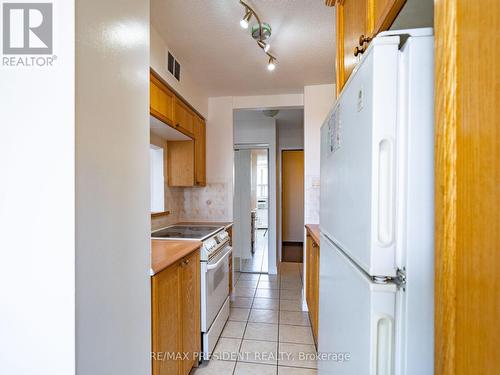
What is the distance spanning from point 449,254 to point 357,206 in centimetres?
26

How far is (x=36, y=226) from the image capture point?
701 millimetres

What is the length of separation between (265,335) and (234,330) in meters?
0.29

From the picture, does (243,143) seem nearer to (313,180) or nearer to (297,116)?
(297,116)

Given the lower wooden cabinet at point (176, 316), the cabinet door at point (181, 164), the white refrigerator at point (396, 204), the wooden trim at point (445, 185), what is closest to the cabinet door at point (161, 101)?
the cabinet door at point (181, 164)

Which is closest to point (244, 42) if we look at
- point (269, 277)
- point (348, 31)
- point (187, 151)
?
point (348, 31)

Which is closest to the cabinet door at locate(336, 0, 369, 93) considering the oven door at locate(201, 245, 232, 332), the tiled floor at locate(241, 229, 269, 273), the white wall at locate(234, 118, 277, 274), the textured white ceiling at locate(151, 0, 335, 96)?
the textured white ceiling at locate(151, 0, 335, 96)

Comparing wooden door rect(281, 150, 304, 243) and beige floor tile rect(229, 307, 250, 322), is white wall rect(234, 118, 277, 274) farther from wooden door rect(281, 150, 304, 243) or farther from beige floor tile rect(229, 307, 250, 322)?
wooden door rect(281, 150, 304, 243)

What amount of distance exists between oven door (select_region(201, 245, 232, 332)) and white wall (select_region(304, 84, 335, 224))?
1.19m

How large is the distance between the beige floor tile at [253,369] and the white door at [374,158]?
1.59 m

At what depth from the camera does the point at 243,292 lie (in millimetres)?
3170

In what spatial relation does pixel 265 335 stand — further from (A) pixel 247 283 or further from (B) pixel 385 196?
(B) pixel 385 196

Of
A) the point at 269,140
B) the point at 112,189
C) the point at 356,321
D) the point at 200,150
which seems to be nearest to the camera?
the point at 356,321

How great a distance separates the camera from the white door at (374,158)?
0.52m

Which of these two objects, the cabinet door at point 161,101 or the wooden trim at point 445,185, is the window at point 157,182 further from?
the wooden trim at point 445,185
